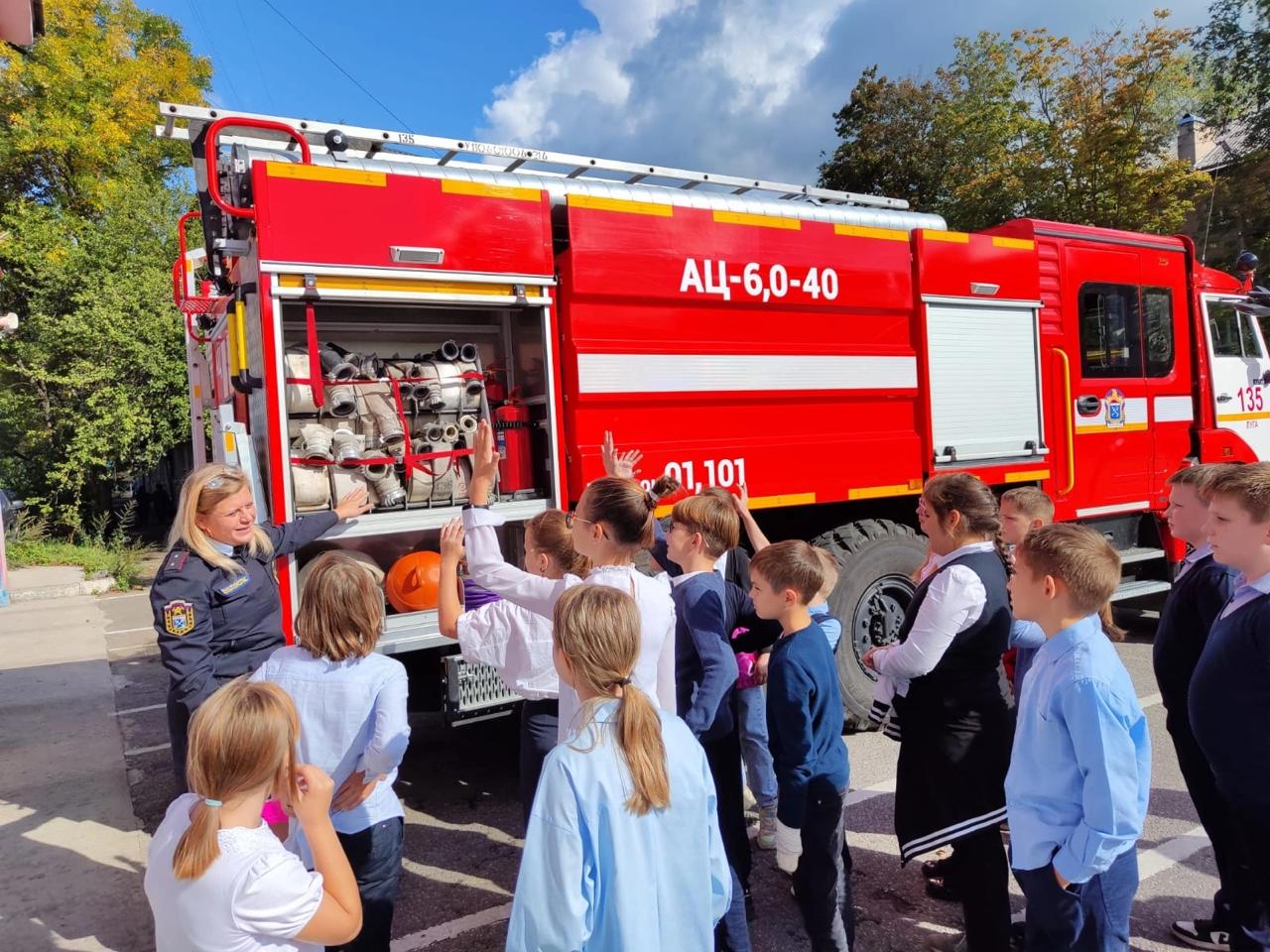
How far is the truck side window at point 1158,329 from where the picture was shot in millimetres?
6559

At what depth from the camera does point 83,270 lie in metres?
14.5

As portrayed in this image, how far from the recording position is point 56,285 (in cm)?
1444

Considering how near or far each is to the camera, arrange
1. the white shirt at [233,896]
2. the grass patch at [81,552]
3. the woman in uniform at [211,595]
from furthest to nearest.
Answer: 1. the grass patch at [81,552]
2. the woman in uniform at [211,595]
3. the white shirt at [233,896]

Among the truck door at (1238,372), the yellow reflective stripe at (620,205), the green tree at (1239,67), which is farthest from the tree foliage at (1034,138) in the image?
the yellow reflective stripe at (620,205)

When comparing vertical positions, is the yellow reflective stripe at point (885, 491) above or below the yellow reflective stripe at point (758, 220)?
below

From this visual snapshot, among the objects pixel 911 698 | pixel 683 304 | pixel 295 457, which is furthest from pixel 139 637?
pixel 911 698

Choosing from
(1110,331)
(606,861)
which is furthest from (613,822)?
(1110,331)

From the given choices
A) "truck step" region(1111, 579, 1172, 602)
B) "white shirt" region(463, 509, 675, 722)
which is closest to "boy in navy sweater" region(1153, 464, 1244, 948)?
"white shirt" region(463, 509, 675, 722)

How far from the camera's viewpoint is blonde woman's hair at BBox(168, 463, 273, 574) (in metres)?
3.15

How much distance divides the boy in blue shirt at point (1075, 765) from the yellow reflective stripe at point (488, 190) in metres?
2.78

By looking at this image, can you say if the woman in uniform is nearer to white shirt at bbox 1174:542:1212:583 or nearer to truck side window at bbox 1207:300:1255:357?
white shirt at bbox 1174:542:1212:583

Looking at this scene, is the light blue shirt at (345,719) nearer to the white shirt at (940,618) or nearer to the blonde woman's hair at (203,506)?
the blonde woman's hair at (203,506)

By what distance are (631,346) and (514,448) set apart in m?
0.76

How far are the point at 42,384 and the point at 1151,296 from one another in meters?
15.2
